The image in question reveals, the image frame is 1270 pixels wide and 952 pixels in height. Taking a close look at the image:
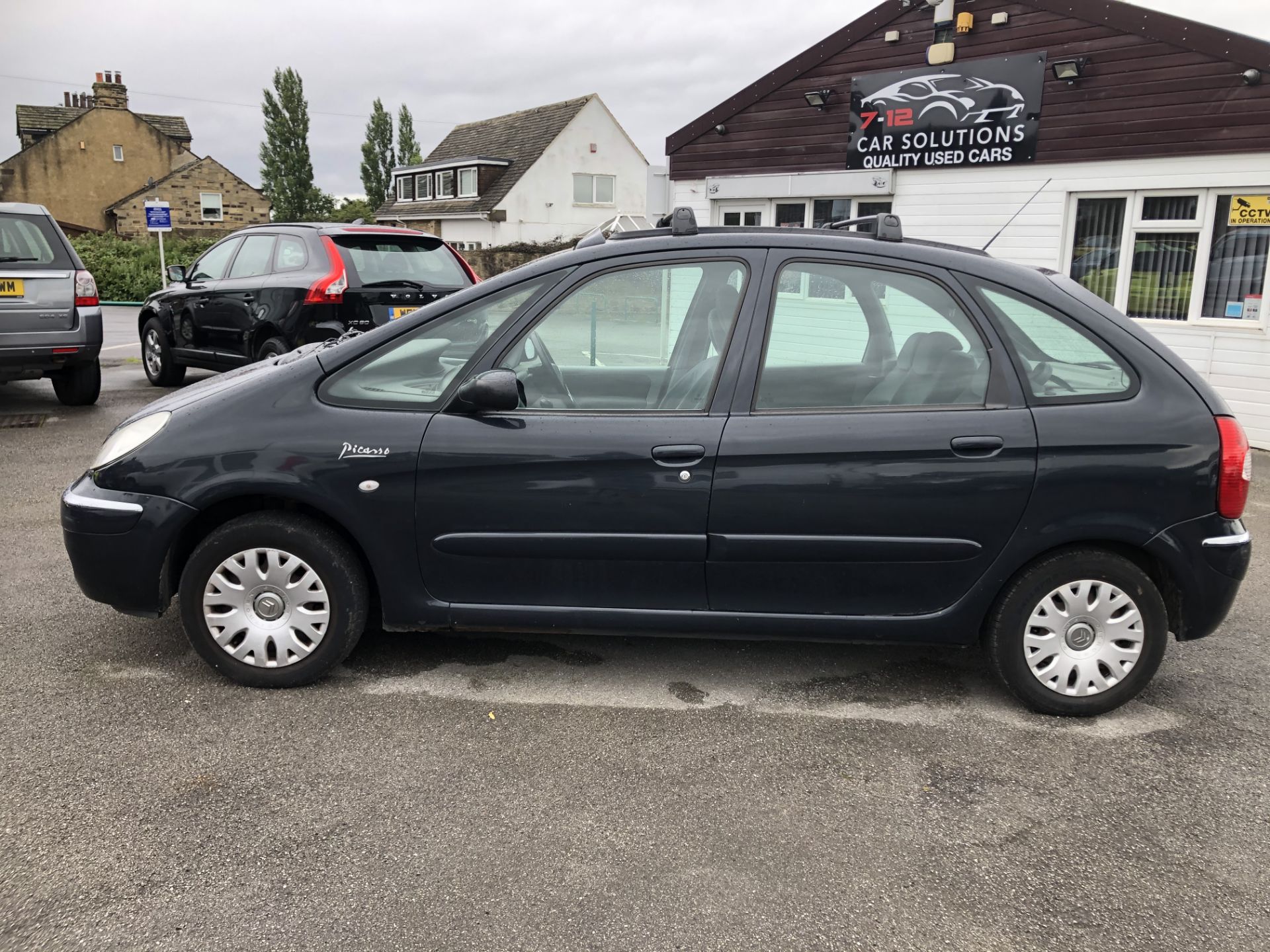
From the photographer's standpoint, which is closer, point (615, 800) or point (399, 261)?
point (615, 800)


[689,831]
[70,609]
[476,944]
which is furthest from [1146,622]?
[70,609]

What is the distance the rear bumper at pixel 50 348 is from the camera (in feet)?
29.6

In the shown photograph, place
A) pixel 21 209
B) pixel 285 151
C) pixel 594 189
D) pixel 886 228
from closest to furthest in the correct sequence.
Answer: pixel 886 228 < pixel 21 209 < pixel 594 189 < pixel 285 151

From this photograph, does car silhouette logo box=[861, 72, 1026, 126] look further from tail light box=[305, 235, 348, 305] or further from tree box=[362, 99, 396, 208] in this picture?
tree box=[362, 99, 396, 208]

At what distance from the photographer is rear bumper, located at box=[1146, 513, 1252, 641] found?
352 cm

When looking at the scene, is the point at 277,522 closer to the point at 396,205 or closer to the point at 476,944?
the point at 476,944

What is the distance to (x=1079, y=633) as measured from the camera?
3.61m

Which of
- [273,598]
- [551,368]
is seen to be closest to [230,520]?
[273,598]

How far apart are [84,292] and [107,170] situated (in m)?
46.8

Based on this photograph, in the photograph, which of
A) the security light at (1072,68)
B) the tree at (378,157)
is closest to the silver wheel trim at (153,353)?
the security light at (1072,68)

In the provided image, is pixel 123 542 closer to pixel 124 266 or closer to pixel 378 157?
pixel 124 266

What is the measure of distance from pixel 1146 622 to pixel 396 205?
2009 inches

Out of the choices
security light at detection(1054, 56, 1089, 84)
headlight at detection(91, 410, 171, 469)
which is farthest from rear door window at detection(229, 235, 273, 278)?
security light at detection(1054, 56, 1089, 84)

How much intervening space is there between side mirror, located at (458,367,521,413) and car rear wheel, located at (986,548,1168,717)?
1.92 meters
